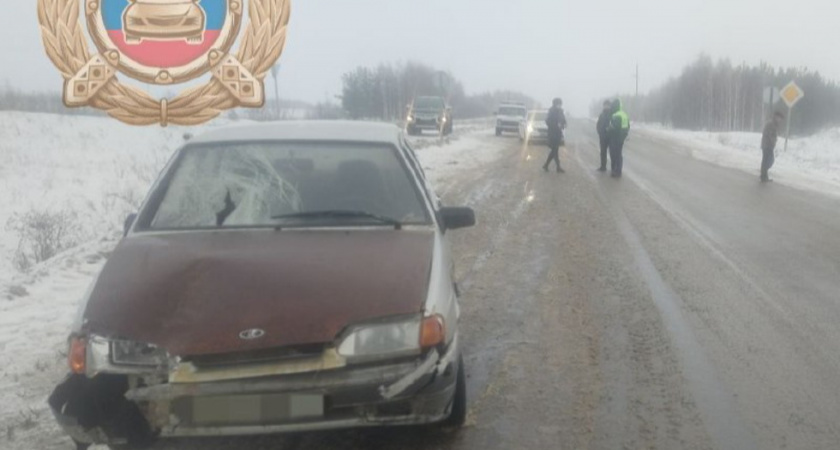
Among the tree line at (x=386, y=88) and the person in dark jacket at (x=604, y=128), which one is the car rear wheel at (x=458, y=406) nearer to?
the person in dark jacket at (x=604, y=128)

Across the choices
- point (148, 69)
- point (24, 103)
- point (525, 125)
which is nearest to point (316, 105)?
point (525, 125)

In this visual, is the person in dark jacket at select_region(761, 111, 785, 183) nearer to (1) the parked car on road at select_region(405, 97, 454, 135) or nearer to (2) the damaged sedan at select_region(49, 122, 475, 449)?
(2) the damaged sedan at select_region(49, 122, 475, 449)

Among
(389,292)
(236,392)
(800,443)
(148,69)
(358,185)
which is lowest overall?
(800,443)

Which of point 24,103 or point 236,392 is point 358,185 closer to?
point 236,392

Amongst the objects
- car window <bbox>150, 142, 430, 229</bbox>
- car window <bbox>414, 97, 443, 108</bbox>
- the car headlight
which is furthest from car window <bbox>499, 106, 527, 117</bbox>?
the car headlight

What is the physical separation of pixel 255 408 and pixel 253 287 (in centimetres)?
60

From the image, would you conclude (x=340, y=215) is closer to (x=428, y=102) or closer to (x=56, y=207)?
(x=56, y=207)

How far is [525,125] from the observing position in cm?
3547

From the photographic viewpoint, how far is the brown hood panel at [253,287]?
3387mm

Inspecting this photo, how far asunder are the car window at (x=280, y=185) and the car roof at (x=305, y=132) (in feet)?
0.25

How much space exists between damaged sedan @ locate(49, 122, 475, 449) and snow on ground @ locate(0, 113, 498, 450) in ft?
2.80

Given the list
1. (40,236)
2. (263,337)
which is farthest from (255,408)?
→ (40,236)

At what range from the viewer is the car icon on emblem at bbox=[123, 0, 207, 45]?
962 centimetres

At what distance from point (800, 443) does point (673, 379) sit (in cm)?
98
